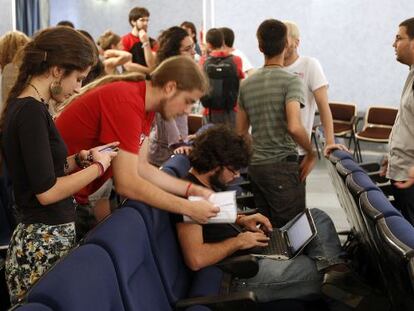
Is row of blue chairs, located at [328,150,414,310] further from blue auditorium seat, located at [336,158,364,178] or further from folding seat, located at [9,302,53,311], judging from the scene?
folding seat, located at [9,302,53,311]

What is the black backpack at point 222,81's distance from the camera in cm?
470

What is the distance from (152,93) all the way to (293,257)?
2.80 ft

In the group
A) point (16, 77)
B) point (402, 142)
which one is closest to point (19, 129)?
point (16, 77)

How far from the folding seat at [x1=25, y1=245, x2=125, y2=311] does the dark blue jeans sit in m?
1.68

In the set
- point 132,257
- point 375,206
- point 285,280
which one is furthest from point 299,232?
point 132,257

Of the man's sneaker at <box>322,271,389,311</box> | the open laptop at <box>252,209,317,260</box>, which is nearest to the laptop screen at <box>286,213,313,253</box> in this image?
the open laptop at <box>252,209,317,260</box>

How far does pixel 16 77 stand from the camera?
1.68m

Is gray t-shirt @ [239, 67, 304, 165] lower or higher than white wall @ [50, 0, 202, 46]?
lower

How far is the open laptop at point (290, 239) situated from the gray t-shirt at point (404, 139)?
72 centimetres

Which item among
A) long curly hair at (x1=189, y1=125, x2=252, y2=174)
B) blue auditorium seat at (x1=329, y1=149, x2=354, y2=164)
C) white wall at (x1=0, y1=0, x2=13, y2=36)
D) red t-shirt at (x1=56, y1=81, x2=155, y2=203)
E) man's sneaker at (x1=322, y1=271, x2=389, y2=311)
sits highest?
white wall at (x1=0, y1=0, x2=13, y2=36)

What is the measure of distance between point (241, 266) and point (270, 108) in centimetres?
104

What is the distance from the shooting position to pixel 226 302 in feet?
5.74

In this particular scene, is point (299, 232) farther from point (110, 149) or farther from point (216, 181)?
point (110, 149)

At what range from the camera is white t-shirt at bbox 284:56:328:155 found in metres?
3.27
